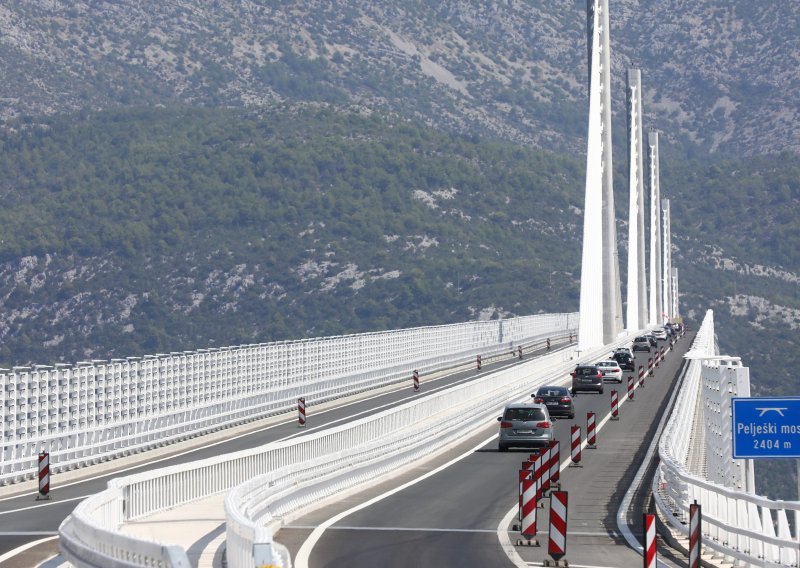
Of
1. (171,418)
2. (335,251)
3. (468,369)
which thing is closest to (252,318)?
(335,251)

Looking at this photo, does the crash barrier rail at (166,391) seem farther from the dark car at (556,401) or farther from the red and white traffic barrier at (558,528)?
the red and white traffic barrier at (558,528)

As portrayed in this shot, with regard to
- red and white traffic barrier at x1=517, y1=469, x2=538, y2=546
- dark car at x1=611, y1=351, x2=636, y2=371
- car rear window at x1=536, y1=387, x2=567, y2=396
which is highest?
dark car at x1=611, y1=351, x2=636, y2=371

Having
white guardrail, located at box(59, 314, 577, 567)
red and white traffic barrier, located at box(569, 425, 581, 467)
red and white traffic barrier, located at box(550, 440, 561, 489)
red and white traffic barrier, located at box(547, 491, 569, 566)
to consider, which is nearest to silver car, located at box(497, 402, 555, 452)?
white guardrail, located at box(59, 314, 577, 567)

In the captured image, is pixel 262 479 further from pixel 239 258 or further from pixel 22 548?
pixel 239 258

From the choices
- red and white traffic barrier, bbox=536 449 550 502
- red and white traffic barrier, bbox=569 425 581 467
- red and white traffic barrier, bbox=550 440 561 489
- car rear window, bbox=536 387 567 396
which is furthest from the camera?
car rear window, bbox=536 387 567 396

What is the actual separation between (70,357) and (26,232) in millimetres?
23694

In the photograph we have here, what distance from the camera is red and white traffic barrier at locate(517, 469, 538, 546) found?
22.0m

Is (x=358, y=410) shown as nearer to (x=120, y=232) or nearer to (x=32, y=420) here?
(x=32, y=420)

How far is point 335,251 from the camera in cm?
17650

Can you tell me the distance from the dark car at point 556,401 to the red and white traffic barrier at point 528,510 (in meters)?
24.6

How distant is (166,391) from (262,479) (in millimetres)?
19234

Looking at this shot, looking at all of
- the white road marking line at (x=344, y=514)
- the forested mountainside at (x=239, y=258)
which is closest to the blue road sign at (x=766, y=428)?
the white road marking line at (x=344, y=514)

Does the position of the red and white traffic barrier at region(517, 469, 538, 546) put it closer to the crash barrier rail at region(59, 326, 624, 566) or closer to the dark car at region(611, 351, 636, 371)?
the crash barrier rail at region(59, 326, 624, 566)

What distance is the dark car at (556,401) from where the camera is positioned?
157 ft
